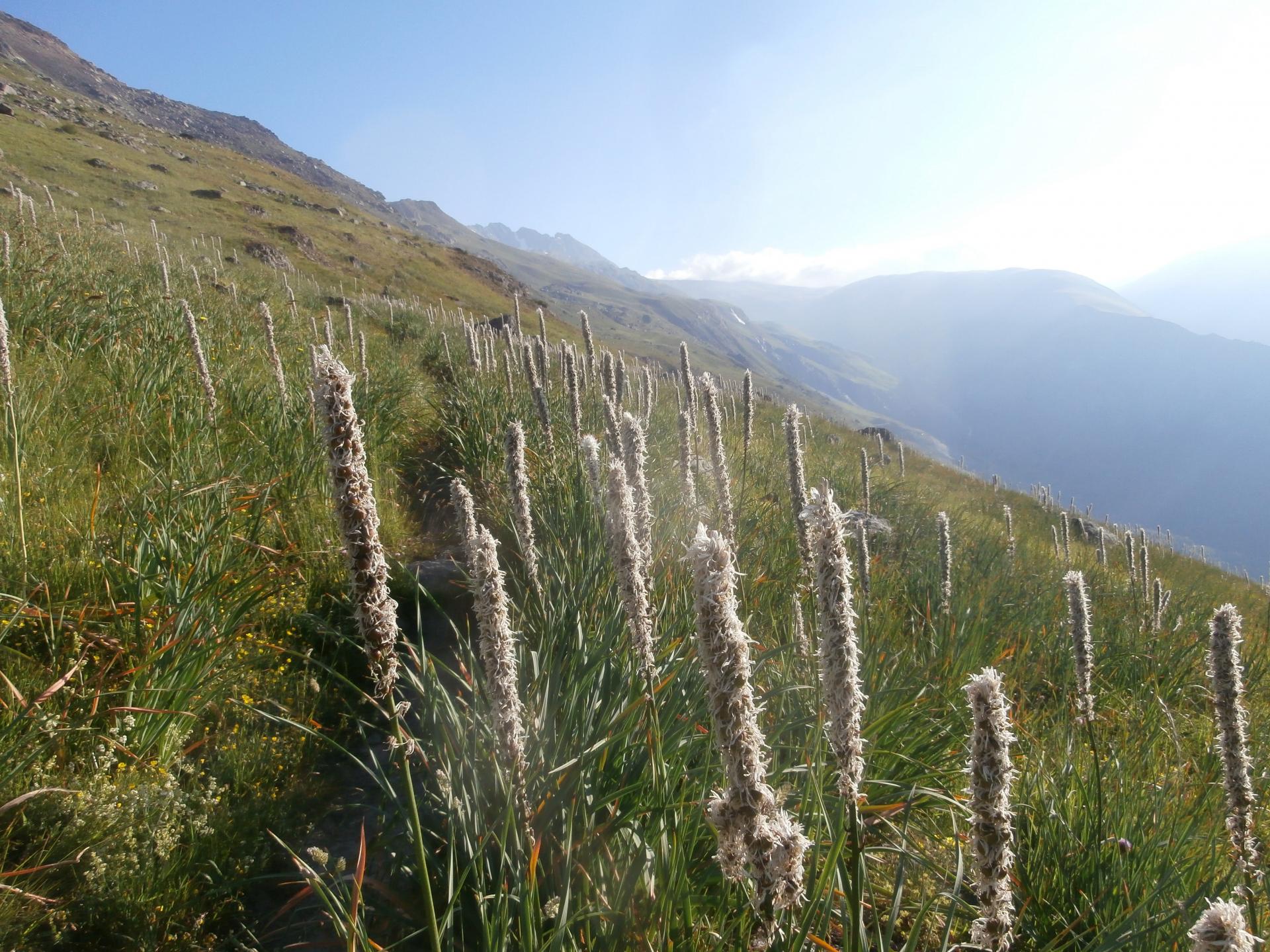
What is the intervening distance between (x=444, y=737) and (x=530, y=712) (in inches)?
18.8

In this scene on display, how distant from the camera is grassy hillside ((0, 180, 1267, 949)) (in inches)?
94.7

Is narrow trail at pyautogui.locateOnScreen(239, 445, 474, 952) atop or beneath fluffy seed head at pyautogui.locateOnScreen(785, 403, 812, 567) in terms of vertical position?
beneath

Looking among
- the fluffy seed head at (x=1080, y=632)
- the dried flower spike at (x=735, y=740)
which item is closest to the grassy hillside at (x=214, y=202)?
the fluffy seed head at (x=1080, y=632)

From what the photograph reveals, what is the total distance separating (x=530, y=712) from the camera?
310 cm

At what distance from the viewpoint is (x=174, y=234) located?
47.8 m

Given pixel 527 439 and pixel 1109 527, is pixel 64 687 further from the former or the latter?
pixel 1109 527

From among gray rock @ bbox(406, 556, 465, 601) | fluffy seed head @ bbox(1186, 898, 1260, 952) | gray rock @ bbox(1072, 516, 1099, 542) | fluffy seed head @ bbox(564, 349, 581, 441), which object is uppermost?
fluffy seed head @ bbox(564, 349, 581, 441)

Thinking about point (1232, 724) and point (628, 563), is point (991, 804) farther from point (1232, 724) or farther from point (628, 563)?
point (1232, 724)

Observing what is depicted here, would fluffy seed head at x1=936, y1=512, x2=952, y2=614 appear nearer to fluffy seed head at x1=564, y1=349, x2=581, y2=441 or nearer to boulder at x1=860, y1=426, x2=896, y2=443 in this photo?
fluffy seed head at x1=564, y1=349, x2=581, y2=441

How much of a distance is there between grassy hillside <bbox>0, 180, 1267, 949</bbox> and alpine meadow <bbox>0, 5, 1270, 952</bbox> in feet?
0.09

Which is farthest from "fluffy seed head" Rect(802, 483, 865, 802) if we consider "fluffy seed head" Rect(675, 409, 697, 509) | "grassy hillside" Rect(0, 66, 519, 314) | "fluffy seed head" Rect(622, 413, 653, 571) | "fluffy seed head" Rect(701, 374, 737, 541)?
"grassy hillside" Rect(0, 66, 519, 314)

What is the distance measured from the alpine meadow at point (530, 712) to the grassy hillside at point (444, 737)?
27 mm

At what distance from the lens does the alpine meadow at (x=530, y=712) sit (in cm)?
169

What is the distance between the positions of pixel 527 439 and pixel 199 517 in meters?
4.78
